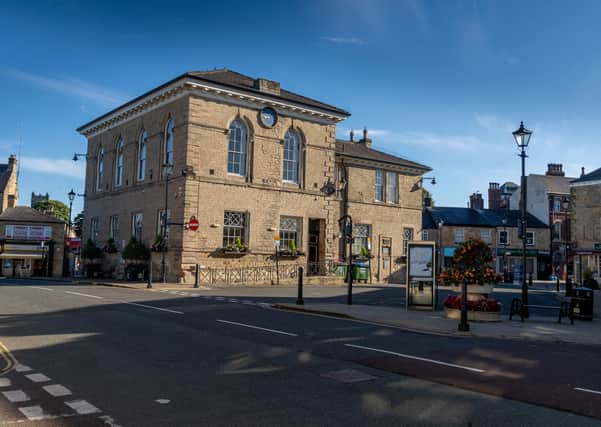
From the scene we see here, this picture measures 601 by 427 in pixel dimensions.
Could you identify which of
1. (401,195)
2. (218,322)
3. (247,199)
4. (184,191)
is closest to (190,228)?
(184,191)

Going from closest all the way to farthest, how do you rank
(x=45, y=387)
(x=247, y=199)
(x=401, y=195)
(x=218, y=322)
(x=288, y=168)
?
1. (x=45, y=387)
2. (x=218, y=322)
3. (x=247, y=199)
4. (x=288, y=168)
5. (x=401, y=195)

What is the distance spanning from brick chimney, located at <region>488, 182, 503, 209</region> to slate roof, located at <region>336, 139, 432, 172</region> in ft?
90.6

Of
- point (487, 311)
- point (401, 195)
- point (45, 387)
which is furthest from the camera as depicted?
point (401, 195)

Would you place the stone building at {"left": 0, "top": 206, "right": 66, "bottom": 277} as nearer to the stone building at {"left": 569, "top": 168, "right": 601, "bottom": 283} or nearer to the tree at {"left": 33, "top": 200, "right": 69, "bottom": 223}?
the tree at {"left": 33, "top": 200, "right": 69, "bottom": 223}

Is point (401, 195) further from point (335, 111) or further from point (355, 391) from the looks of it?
point (355, 391)

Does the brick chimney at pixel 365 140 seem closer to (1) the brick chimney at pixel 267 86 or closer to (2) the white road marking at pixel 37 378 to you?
(1) the brick chimney at pixel 267 86

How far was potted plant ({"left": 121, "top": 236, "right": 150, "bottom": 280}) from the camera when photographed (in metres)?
31.6

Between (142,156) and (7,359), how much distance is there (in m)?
28.0

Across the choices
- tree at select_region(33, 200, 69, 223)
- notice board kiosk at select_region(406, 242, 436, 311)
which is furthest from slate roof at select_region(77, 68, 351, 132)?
tree at select_region(33, 200, 69, 223)

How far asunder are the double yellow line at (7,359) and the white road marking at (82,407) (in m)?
2.05

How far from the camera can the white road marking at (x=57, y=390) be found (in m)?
6.30

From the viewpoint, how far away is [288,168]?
34.9 meters

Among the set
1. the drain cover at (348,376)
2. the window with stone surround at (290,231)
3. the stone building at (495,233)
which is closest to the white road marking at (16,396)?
the drain cover at (348,376)

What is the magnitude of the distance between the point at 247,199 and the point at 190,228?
4292 millimetres
